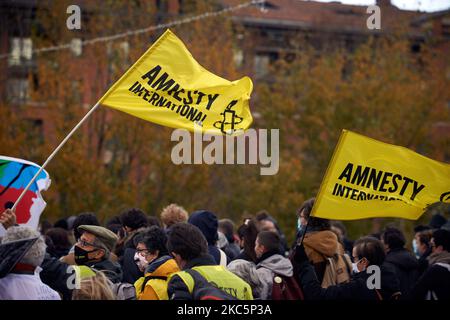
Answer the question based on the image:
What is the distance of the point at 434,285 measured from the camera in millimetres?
7363

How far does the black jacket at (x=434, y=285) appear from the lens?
733 centimetres

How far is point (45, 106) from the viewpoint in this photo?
28125 mm

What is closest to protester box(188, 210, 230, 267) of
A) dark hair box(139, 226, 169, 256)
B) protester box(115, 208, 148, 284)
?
protester box(115, 208, 148, 284)

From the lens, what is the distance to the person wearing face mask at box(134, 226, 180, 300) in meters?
6.66

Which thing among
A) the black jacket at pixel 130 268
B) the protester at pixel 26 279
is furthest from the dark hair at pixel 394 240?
the protester at pixel 26 279

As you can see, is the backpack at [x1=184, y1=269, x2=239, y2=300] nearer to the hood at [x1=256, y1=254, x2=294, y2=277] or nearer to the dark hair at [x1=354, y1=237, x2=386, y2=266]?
the hood at [x1=256, y1=254, x2=294, y2=277]

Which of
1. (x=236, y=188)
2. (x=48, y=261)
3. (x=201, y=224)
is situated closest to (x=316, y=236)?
(x=201, y=224)

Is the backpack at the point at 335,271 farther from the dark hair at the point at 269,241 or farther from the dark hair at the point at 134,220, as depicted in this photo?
the dark hair at the point at 134,220

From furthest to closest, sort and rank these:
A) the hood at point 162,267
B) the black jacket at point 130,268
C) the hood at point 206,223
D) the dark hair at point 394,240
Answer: the dark hair at point 394,240 < the hood at point 206,223 < the black jacket at point 130,268 < the hood at point 162,267

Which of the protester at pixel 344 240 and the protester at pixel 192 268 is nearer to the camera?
the protester at pixel 192 268

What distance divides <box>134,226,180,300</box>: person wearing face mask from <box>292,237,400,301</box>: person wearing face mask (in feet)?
3.69

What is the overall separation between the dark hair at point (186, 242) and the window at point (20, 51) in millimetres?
24071
